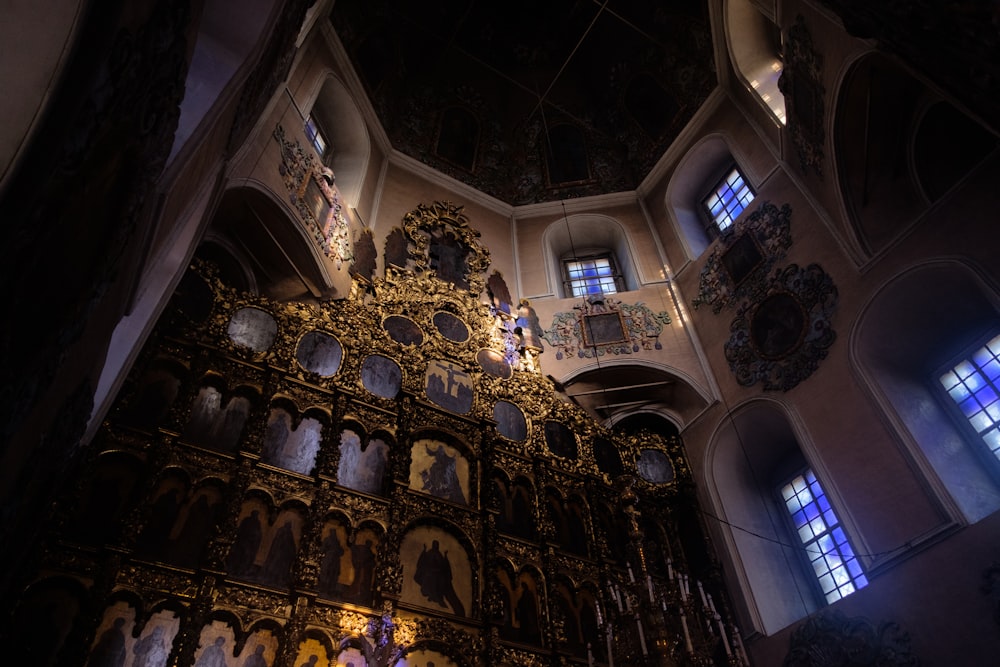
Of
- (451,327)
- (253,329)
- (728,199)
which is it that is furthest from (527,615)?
(728,199)

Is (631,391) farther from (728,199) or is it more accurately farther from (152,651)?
(152,651)

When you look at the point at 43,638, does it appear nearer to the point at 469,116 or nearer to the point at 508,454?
the point at 508,454

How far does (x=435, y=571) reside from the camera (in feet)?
25.9

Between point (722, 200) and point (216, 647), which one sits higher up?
Result: point (722, 200)

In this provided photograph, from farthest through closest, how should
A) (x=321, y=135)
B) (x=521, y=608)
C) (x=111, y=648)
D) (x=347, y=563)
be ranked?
(x=321, y=135), (x=521, y=608), (x=347, y=563), (x=111, y=648)

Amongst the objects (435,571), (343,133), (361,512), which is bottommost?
(435,571)

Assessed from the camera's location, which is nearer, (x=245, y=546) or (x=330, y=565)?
(x=245, y=546)

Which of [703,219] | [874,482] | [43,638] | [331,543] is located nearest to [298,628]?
[331,543]

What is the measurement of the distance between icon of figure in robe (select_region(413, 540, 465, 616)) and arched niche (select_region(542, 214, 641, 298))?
8.59 meters

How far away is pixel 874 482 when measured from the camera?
821 cm

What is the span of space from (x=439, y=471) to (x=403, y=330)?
2.62 metres

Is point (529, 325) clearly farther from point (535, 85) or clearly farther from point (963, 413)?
point (535, 85)

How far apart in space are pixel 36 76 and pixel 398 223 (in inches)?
431

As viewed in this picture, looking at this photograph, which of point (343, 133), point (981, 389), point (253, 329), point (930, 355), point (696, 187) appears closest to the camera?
point (981, 389)
